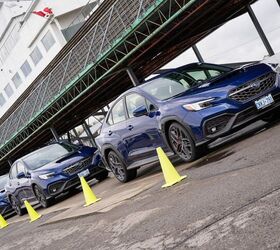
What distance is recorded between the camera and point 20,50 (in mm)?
49500

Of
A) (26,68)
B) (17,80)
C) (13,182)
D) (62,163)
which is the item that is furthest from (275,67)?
(17,80)

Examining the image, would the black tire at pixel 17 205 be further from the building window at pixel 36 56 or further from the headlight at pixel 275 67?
the building window at pixel 36 56

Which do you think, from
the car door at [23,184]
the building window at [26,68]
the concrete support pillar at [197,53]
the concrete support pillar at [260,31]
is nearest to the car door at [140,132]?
the car door at [23,184]

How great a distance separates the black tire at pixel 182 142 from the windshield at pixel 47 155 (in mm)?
6088

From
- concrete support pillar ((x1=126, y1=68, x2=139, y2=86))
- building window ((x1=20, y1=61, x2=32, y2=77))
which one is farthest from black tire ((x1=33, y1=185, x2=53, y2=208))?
building window ((x1=20, y1=61, x2=32, y2=77))

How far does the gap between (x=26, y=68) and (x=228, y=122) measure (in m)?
45.3

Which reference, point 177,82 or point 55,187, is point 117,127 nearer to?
point 177,82

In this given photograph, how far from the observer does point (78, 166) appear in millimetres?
12867

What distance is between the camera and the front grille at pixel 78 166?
12691mm

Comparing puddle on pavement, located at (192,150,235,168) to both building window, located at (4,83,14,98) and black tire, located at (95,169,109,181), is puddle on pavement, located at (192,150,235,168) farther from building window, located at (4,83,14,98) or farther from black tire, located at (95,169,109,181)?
building window, located at (4,83,14,98)

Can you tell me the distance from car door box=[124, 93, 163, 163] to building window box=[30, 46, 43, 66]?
37885 millimetres

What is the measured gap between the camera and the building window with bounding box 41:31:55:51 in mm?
42219

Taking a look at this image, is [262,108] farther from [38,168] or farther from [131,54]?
[131,54]

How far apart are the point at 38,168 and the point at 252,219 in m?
10.1
